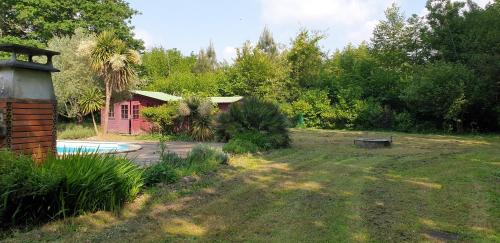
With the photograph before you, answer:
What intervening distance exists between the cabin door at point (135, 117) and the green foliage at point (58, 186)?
1637 cm

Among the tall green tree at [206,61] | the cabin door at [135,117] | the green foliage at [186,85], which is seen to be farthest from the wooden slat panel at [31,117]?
the tall green tree at [206,61]

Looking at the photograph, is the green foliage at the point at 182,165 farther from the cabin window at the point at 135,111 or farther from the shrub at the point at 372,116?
the shrub at the point at 372,116

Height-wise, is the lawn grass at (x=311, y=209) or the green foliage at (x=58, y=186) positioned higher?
the green foliage at (x=58, y=186)

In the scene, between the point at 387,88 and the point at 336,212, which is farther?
the point at 387,88

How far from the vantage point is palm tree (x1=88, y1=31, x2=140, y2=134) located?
1852 centimetres

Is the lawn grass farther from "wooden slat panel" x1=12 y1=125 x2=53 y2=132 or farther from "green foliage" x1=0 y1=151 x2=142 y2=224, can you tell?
"wooden slat panel" x1=12 y1=125 x2=53 y2=132

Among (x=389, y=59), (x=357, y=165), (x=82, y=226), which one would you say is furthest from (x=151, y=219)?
(x=389, y=59)

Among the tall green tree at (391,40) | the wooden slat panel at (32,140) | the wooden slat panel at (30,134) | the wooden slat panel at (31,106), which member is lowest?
the wooden slat panel at (32,140)

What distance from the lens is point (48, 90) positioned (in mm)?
7512

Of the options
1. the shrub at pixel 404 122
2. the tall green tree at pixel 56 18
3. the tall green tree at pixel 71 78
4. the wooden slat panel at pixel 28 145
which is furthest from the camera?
the tall green tree at pixel 56 18

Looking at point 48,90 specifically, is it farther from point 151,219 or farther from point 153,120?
point 153,120

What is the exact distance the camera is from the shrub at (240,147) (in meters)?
11.4

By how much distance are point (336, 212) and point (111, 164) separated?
304 centimetres

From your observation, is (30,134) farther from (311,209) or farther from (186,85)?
(186,85)
